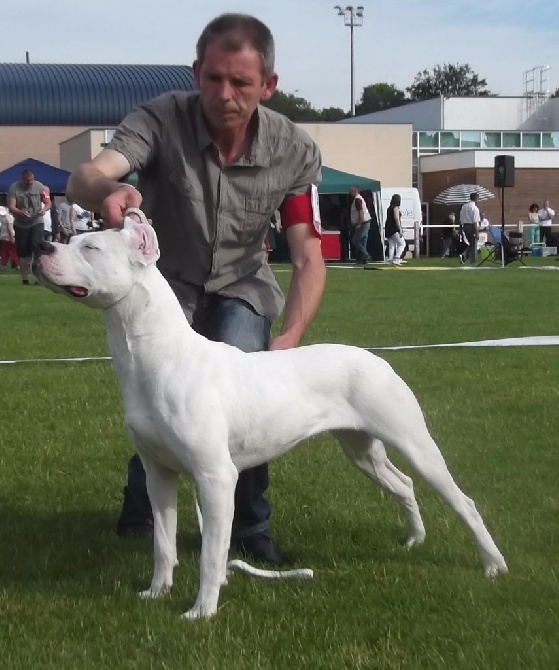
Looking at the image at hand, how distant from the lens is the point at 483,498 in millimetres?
5930

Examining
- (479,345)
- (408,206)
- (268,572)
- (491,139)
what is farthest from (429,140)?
(268,572)

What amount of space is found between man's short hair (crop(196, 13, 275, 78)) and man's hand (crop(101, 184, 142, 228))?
75 cm

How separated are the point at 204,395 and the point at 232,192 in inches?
44.2

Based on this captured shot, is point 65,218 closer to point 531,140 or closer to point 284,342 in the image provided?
point 284,342

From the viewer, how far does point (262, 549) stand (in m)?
5.10

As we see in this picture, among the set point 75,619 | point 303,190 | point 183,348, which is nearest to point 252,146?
point 303,190

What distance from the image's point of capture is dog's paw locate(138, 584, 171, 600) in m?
4.48

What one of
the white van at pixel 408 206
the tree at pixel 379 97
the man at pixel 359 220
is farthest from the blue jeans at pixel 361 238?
the tree at pixel 379 97

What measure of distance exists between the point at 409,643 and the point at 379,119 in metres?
67.9

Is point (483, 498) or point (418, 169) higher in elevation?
point (418, 169)

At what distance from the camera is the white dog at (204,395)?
3.91m

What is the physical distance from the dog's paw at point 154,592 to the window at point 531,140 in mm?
60444

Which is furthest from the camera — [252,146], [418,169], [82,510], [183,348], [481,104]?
[481,104]

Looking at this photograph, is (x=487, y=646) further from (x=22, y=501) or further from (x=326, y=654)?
(x=22, y=501)
